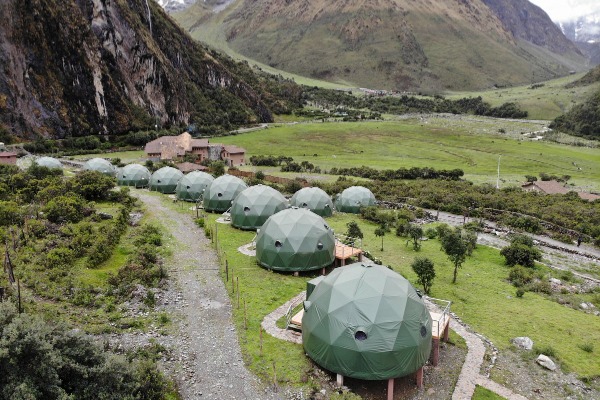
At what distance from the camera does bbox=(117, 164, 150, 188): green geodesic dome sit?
208 ft

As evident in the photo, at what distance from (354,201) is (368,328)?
→ 124 ft

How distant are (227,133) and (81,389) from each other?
13872cm

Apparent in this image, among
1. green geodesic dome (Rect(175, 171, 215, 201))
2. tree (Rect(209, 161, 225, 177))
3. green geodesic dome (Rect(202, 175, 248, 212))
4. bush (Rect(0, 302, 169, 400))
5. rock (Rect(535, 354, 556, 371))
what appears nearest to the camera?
bush (Rect(0, 302, 169, 400))

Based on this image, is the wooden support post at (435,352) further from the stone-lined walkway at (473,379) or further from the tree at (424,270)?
the tree at (424,270)

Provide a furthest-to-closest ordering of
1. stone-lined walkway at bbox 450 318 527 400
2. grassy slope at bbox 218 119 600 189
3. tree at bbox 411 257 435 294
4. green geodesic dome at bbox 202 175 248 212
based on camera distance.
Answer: grassy slope at bbox 218 119 600 189 → green geodesic dome at bbox 202 175 248 212 → tree at bbox 411 257 435 294 → stone-lined walkway at bbox 450 318 527 400

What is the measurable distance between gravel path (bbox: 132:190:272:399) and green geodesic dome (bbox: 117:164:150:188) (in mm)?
31702

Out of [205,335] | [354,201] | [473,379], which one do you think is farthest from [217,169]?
[473,379]

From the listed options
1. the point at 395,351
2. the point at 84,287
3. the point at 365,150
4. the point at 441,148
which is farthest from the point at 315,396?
the point at 441,148

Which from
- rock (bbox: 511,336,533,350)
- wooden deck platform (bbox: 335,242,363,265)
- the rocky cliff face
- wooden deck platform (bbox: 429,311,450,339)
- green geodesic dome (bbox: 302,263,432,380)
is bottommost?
rock (bbox: 511,336,533,350)

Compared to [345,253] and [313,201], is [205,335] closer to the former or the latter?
[345,253]

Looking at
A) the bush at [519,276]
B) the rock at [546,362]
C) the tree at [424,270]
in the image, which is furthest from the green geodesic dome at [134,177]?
the rock at [546,362]

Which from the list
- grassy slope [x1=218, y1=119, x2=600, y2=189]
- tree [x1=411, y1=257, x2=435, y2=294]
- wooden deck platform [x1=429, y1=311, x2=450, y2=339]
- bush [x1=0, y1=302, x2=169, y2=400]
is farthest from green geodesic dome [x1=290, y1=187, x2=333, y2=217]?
grassy slope [x1=218, y1=119, x2=600, y2=189]

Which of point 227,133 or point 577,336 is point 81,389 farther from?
point 227,133

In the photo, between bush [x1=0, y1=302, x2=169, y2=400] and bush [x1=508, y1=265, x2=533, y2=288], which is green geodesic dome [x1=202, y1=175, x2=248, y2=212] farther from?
bush [x1=0, y1=302, x2=169, y2=400]
